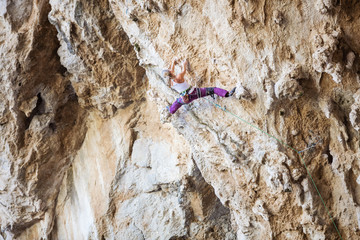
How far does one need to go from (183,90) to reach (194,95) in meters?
0.18

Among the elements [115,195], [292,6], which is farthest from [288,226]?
[115,195]

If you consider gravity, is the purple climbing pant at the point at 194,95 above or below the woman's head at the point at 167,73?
below

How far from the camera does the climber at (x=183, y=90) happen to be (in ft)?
15.4

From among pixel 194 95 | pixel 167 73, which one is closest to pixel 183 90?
pixel 194 95

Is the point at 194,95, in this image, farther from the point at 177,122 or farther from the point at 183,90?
the point at 177,122

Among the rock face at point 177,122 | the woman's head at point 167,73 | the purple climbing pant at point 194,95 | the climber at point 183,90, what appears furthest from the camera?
the woman's head at point 167,73

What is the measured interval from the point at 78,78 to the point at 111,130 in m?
1.14

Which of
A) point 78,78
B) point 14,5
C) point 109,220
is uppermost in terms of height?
point 14,5

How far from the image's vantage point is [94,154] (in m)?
7.33

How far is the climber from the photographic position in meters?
4.68

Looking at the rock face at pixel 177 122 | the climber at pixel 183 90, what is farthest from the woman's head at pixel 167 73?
the rock face at pixel 177 122

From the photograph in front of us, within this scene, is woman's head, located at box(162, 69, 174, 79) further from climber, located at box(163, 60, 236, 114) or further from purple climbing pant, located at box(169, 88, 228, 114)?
purple climbing pant, located at box(169, 88, 228, 114)

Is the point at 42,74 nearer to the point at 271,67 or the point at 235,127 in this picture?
the point at 235,127

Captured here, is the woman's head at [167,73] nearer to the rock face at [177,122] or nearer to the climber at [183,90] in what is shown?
the climber at [183,90]
